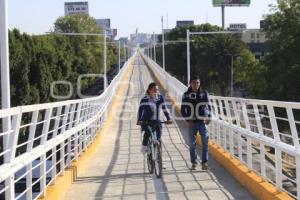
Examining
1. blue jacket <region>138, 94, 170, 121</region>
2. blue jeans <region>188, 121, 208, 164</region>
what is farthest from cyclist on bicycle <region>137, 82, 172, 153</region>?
blue jeans <region>188, 121, 208, 164</region>

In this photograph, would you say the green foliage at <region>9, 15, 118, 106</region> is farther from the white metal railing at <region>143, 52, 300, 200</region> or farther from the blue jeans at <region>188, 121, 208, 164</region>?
the blue jeans at <region>188, 121, 208, 164</region>

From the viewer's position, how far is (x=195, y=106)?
12.2m

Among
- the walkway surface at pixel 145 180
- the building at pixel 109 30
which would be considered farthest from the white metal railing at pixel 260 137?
the building at pixel 109 30

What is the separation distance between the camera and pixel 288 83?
46.6 meters

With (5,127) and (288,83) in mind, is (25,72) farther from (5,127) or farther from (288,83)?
(5,127)

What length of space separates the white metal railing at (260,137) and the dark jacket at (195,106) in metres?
0.61

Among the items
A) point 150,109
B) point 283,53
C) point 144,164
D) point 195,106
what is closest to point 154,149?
point 150,109

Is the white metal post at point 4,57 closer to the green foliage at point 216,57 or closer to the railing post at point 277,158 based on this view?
the railing post at point 277,158

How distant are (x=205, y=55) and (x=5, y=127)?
79.9 m

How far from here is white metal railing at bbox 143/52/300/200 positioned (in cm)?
810

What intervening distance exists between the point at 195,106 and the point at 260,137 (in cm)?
236

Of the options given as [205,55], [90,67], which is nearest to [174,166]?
[205,55]

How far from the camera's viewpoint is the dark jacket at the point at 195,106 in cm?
1220

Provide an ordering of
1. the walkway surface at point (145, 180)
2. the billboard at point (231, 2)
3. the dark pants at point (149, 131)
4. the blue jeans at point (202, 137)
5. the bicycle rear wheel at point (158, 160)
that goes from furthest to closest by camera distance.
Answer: the billboard at point (231, 2)
the blue jeans at point (202, 137)
the dark pants at point (149, 131)
the bicycle rear wheel at point (158, 160)
the walkway surface at point (145, 180)
